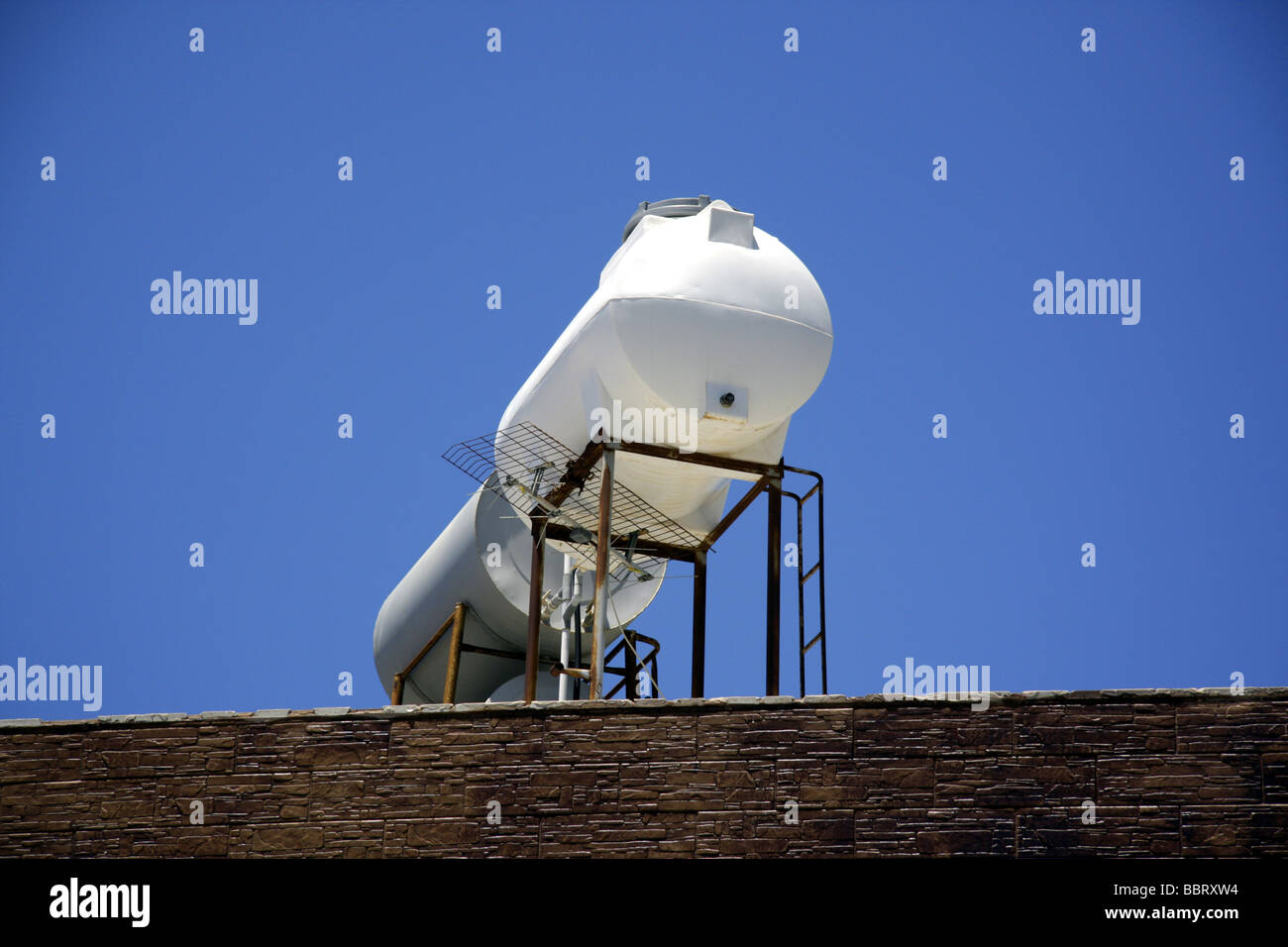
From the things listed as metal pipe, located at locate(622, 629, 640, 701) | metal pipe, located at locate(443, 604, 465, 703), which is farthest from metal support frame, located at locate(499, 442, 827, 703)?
metal pipe, located at locate(443, 604, 465, 703)

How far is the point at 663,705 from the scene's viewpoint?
13.2 m

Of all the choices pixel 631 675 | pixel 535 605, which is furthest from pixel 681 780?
pixel 631 675

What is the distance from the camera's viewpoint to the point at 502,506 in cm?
2378

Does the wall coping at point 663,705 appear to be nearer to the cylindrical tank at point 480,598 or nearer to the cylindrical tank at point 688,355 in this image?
the cylindrical tank at point 688,355

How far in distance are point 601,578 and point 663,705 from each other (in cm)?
386

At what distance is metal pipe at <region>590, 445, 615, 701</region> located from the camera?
53.7ft

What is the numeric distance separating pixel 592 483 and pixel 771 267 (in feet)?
11.5

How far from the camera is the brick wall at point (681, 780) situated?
12.4 m
